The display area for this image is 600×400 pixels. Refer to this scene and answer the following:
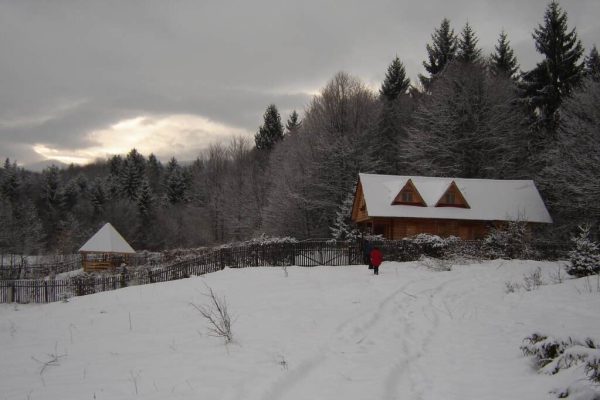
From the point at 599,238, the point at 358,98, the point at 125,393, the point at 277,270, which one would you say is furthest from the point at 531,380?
the point at 358,98

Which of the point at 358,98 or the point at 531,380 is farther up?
the point at 358,98

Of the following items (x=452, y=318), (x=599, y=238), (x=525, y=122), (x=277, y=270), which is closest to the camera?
(x=452, y=318)

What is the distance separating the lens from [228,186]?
183ft

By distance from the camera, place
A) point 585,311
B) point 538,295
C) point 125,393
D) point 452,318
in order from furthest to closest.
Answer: point 538,295 → point 452,318 → point 585,311 → point 125,393

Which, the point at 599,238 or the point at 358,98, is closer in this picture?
the point at 599,238

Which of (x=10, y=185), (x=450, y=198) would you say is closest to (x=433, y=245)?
(x=450, y=198)

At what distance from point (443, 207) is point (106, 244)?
2768cm

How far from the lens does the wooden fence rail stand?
23.1 metres

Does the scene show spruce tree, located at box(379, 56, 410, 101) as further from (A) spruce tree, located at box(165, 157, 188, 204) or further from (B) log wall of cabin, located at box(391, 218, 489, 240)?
(A) spruce tree, located at box(165, 157, 188, 204)

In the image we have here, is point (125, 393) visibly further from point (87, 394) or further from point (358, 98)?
point (358, 98)

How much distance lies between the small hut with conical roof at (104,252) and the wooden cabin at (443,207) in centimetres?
2131

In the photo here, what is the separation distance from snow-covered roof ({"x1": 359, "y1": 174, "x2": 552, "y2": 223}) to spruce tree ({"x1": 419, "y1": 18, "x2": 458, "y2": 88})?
17769 millimetres

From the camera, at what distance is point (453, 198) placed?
1240 inches

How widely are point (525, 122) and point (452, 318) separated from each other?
36884mm
